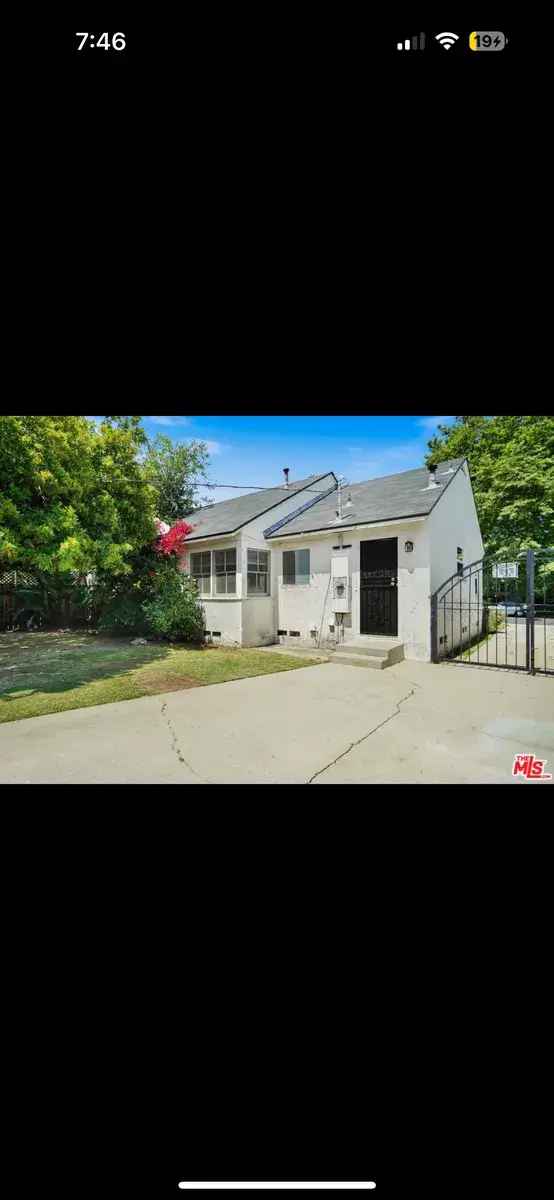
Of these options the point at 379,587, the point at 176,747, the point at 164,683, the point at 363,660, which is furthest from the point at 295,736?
the point at 379,587

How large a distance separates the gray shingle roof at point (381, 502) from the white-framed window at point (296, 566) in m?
0.42

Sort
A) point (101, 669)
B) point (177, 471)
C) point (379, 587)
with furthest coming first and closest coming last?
point (177, 471) → point (379, 587) → point (101, 669)

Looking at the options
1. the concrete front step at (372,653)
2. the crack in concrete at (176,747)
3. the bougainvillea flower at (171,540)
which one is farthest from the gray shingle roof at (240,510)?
the crack in concrete at (176,747)

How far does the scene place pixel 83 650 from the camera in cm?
729

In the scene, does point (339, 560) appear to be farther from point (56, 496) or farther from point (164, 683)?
point (56, 496)

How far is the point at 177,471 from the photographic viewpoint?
13789mm

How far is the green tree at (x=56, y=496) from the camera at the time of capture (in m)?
4.83
